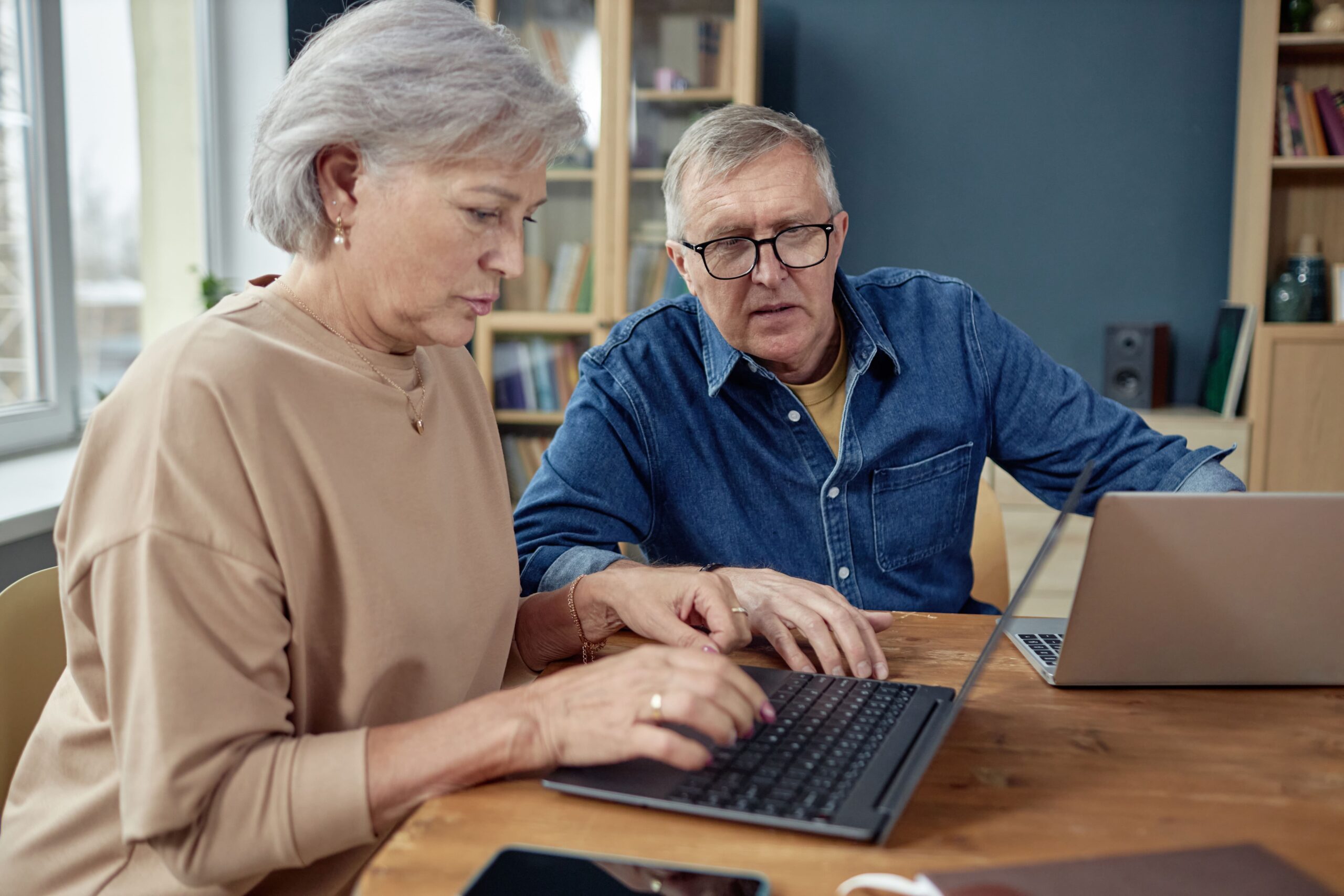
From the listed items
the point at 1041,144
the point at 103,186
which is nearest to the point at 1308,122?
the point at 1041,144

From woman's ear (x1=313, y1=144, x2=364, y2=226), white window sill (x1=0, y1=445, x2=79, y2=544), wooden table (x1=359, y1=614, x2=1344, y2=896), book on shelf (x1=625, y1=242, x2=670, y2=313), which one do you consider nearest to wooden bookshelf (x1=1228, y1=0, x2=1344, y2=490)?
book on shelf (x1=625, y1=242, x2=670, y2=313)

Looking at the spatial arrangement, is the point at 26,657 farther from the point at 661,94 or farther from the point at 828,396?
the point at 661,94

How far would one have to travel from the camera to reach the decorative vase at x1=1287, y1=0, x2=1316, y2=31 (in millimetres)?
3057

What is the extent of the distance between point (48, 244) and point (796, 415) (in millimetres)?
1941

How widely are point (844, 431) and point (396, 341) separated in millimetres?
712

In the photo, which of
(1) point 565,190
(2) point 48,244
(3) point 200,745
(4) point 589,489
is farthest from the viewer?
(1) point 565,190

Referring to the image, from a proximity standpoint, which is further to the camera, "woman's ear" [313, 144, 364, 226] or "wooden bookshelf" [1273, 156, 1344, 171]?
"wooden bookshelf" [1273, 156, 1344, 171]

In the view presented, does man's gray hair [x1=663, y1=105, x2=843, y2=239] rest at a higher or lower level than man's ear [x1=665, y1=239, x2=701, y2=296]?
higher

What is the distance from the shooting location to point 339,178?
96 centimetres

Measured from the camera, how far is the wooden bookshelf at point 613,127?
320 centimetres

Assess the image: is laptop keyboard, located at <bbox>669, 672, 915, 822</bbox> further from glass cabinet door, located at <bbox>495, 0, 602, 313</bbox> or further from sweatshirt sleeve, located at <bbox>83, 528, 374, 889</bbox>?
glass cabinet door, located at <bbox>495, 0, 602, 313</bbox>

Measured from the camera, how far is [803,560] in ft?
5.07

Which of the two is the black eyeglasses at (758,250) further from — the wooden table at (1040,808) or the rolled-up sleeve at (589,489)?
the wooden table at (1040,808)

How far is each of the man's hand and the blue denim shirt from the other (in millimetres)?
392
